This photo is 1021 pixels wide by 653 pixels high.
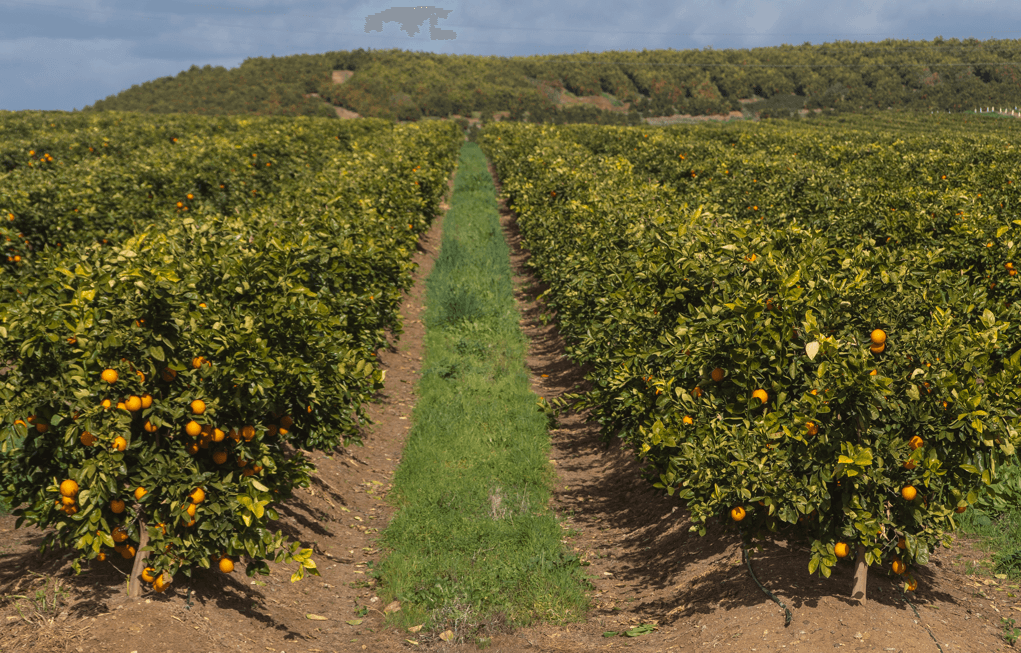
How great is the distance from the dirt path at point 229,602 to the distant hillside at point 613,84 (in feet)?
294

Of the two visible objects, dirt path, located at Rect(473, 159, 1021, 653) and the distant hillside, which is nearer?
dirt path, located at Rect(473, 159, 1021, 653)

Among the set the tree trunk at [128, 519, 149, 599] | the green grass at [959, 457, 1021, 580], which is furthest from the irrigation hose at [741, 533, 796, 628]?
the tree trunk at [128, 519, 149, 599]

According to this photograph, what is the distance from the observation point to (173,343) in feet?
11.7

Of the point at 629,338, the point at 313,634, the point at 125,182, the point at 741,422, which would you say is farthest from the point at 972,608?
the point at 125,182

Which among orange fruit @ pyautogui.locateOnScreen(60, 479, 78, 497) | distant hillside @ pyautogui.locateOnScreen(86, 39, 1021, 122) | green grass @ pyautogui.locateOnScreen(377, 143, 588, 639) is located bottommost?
green grass @ pyautogui.locateOnScreen(377, 143, 588, 639)

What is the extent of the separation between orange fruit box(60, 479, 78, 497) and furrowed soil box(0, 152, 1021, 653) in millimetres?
778

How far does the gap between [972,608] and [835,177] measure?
10.7m

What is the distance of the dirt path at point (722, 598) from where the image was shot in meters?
3.62

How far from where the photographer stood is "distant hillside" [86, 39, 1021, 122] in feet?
311

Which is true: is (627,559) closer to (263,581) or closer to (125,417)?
(263,581)

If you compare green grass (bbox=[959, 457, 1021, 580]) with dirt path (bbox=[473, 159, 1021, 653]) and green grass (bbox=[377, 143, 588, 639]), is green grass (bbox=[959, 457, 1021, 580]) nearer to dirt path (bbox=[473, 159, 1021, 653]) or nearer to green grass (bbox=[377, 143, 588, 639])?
dirt path (bbox=[473, 159, 1021, 653])

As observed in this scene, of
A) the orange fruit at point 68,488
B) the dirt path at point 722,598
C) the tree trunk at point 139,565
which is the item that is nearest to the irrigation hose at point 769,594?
the dirt path at point 722,598

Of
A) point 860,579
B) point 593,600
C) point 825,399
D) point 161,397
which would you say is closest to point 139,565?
point 161,397

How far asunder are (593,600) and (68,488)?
11.2ft
